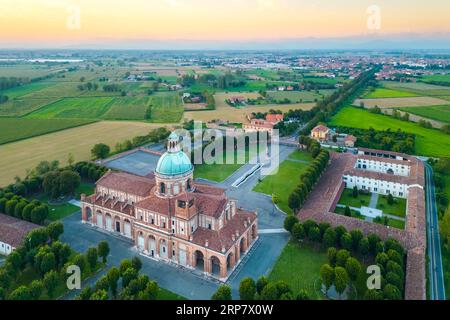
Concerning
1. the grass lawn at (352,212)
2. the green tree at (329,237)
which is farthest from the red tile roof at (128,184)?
the grass lawn at (352,212)

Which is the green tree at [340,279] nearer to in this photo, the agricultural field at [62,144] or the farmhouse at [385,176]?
the farmhouse at [385,176]

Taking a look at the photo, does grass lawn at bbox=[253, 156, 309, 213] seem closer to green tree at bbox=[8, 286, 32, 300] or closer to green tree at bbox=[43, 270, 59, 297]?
green tree at bbox=[43, 270, 59, 297]

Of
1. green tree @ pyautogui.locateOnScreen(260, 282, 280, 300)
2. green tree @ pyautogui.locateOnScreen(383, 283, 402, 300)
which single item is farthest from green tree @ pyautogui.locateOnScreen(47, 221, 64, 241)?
green tree @ pyautogui.locateOnScreen(383, 283, 402, 300)

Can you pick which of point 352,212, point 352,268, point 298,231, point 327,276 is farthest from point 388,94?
point 327,276

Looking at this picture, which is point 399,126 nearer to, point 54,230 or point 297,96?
point 297,96

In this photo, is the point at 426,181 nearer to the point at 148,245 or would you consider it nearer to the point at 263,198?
the point at 263,198
